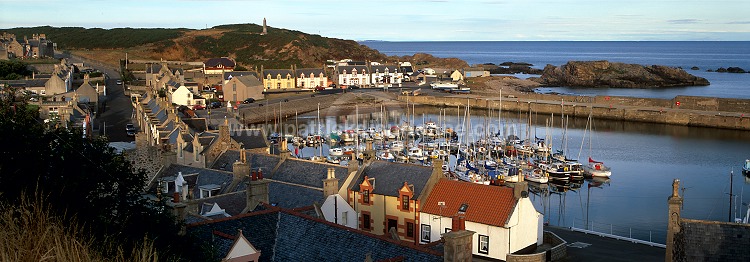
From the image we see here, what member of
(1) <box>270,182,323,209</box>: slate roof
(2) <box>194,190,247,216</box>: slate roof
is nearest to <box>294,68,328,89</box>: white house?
(1) <box>270,182,323,209</box>: slate roof

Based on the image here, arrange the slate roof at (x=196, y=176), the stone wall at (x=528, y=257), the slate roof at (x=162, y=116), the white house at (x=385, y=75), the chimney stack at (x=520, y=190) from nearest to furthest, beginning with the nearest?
the stone wall at (x=528, y=257) < the chimney stack at (x=520, y=190) < the slate roof at (x=196, y=176) < the slate roof at (x=162, y=116) < the white house at (x=385, y=75)

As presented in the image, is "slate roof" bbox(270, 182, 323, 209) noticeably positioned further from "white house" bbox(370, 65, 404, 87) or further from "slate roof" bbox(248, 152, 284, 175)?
"white house" bbox(370, 65, 404, 87)

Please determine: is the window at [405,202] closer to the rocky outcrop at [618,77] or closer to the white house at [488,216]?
the white house at [488,216]

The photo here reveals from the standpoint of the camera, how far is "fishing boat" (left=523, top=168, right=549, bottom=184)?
160 feet

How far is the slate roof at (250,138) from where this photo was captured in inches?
1389

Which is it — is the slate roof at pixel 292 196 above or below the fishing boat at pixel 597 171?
above

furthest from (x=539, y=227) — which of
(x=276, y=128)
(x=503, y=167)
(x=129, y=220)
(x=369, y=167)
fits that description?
(x=276, y=128)

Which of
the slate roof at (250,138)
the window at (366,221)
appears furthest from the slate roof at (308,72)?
the window at (366,221)

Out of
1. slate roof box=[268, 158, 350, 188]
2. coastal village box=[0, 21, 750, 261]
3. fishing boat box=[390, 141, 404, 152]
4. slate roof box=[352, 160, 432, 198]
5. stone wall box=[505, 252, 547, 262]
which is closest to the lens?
coastal village box=[0, 21, 750, 261]

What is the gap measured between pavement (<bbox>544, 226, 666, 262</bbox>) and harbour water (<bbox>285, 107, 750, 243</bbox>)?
720 centimetres

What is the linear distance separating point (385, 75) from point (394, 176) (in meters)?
101

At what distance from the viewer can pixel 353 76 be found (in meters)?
123

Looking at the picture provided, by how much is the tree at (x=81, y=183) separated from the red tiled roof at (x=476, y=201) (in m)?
11.9

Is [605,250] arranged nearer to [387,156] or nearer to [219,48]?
[387,156]
